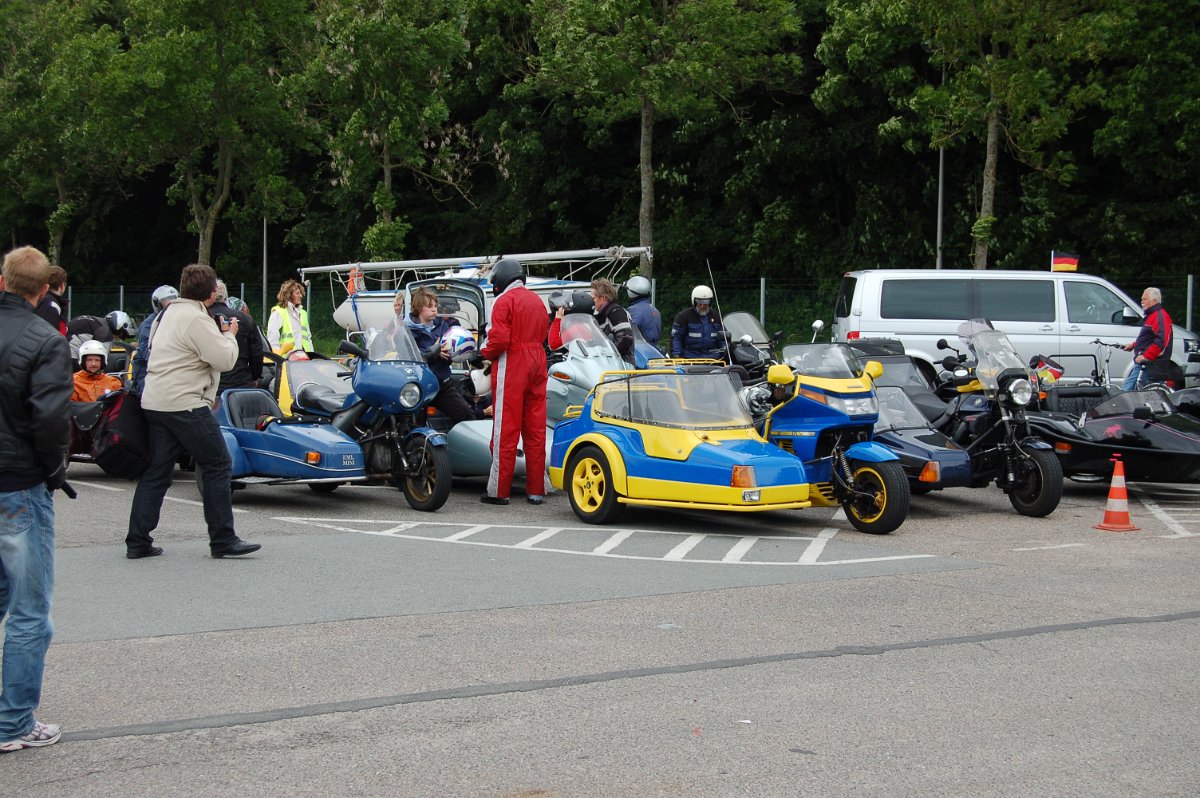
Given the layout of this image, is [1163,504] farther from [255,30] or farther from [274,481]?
[255,30]

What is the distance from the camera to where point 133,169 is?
4512cm

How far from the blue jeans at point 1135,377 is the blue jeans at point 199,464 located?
11151 millimetres

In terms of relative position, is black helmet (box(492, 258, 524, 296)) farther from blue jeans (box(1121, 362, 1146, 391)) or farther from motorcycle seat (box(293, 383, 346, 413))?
blue jeans (box(1121, 362, 1146, 391))

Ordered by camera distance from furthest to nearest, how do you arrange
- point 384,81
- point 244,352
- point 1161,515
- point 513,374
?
1. point 384,81
2. point 244,352
3. point 1161,515
4. point 513,374

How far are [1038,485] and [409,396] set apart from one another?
17.8ft

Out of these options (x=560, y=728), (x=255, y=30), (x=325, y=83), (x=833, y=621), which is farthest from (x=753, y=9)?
(x=560, y=728)

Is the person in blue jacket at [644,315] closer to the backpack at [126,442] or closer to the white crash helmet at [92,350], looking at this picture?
the white crash helmet at [92,350]

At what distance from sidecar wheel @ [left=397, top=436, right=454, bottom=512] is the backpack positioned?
2904 mm

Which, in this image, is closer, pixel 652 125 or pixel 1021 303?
pixel 1021 303

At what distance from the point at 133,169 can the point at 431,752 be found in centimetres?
4345

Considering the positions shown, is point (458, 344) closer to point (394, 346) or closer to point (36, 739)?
point (394, 346)

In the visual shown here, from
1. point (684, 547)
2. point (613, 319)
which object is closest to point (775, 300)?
point (613, 319)

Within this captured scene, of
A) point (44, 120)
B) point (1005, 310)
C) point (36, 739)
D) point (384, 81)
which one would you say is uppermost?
point (44, 120)

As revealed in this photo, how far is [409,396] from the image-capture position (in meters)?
11.8
